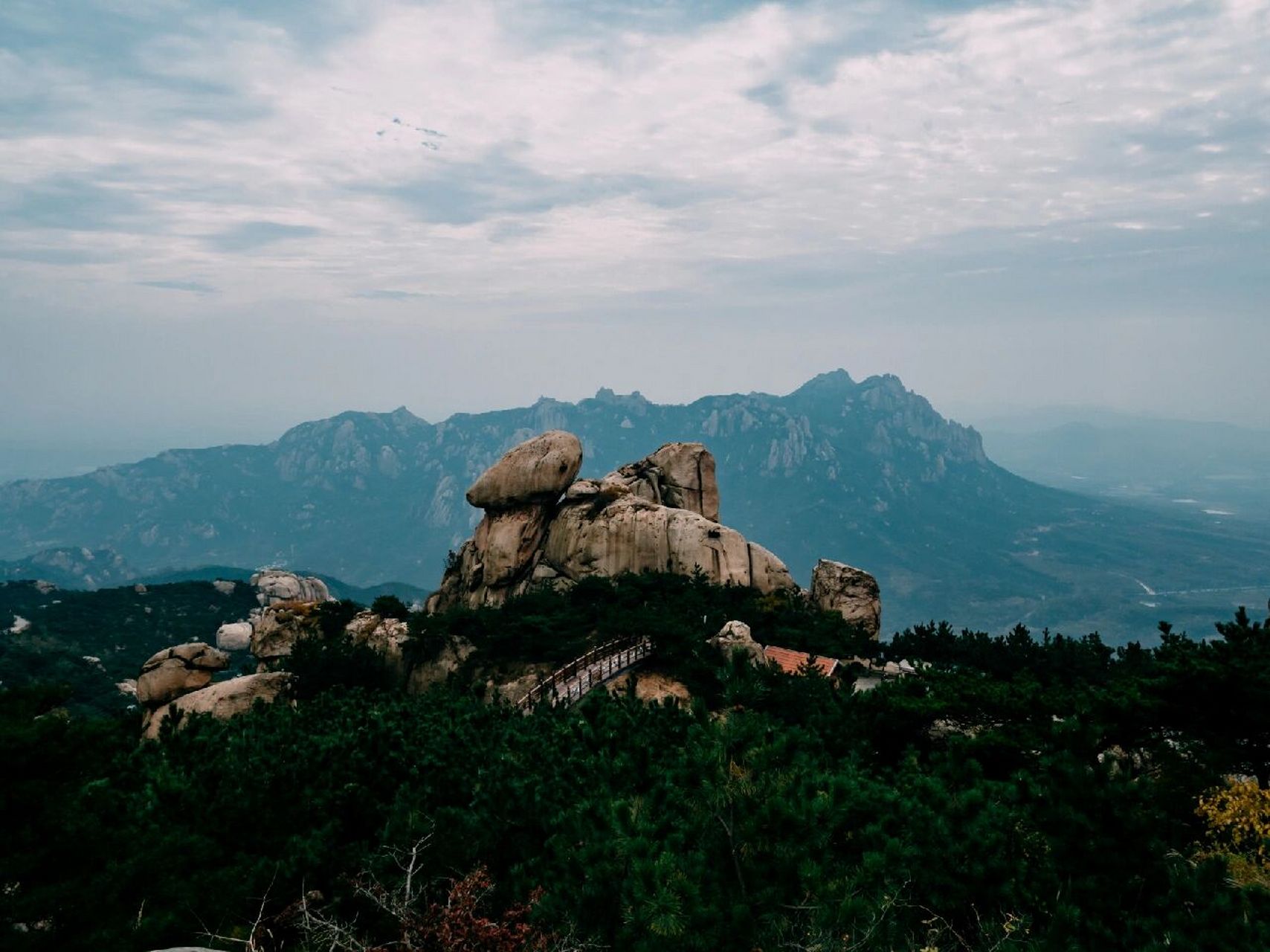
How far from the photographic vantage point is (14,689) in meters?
9.05

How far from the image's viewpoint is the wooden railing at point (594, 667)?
2375cm

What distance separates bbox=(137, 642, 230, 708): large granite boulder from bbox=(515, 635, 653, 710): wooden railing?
11457 mm

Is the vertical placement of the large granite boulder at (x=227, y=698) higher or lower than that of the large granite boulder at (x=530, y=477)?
lower

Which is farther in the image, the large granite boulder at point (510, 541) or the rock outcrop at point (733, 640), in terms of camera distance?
the large granite boulder at point (510, 541)

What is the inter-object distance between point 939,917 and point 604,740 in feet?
21.0

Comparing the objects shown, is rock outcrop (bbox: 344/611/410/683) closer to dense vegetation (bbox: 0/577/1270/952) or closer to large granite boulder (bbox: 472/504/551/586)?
large granite boulder (bbox: 472/504/551/586)

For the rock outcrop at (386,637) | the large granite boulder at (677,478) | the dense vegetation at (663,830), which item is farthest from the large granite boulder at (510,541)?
the dense vegetation at (663,830)

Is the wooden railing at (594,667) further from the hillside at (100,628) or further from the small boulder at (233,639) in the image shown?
the small boulder at (233,639)

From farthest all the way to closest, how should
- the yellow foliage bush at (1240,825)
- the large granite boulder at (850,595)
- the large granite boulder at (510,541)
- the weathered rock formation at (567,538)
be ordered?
the large granite boulder at (510,541)
the weathered rock formation at (567,538)
the large granite boulder at (850,595)
the yellow foliage bush at (1240,825)

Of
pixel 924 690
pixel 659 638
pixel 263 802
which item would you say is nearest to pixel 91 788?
pixel 263 802

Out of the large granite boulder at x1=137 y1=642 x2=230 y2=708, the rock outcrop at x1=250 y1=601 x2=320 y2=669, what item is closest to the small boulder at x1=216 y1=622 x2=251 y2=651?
the rock outcrop at x1=250 y1=601 x2=320 y2=669

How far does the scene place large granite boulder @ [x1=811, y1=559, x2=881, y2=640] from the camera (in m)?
33.8

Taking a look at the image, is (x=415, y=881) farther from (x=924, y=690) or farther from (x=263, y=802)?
(x=924, y=690)

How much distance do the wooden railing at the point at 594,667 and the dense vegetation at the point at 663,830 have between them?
927 cm
